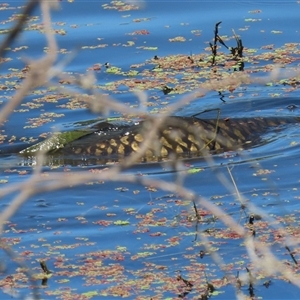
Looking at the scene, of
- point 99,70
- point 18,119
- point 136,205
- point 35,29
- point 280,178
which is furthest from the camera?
point 35,29

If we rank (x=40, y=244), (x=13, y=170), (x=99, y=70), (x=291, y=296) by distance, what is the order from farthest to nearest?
(x=99, y=70) < (x=13, y=170) < (x=40, y=244) < (x=291, y=296)

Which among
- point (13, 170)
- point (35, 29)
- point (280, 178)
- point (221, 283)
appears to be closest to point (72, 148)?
point (13, 170)

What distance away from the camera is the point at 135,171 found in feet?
23.6

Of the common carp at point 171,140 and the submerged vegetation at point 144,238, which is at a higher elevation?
the submerged vegetation at point 144,238

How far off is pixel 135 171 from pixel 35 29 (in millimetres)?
4808

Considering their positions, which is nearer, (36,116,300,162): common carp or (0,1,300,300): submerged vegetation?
(0,1,300,300): submerged vegetation

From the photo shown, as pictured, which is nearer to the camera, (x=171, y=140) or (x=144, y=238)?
(x=144, y=238)

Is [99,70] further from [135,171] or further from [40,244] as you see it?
[40,244]

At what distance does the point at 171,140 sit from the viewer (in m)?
7.44

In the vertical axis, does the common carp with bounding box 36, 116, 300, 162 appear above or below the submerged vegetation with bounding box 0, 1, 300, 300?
below

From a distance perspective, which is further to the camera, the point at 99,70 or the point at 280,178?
the point at 99,70

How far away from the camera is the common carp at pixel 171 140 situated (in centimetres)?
744

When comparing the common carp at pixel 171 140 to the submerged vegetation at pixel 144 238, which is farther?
the common carp at pixel 171 140

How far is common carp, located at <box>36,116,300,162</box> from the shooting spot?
7.44 m
